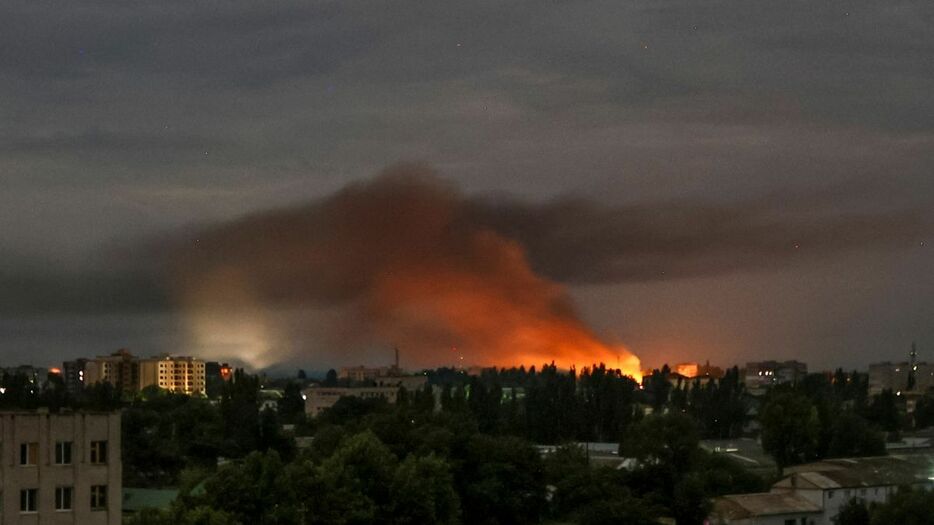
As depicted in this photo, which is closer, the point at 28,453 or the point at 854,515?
the point at 28,453

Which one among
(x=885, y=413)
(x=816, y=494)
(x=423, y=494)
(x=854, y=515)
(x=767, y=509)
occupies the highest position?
(x=885, y=413)

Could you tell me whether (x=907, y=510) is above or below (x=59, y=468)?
below

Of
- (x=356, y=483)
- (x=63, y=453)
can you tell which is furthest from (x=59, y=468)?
(x=356, y=483)

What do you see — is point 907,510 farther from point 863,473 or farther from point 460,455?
point 460,455

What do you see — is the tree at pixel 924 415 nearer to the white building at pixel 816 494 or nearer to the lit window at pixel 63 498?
the white building at pixel 816 494

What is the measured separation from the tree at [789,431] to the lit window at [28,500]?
74843 millimetres

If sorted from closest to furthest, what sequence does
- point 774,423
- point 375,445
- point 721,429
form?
point 375,445 → point 774,423 → point 721,429

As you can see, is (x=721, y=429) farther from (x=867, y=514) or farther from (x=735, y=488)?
(x=867, y=514)

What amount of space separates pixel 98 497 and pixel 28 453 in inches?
69.6

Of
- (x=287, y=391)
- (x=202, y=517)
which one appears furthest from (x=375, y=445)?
(x=287, y=391)

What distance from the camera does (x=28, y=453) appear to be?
106 ft

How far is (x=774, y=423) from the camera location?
102 metres

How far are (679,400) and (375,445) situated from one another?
77.1m

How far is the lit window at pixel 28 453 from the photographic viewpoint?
106ft
